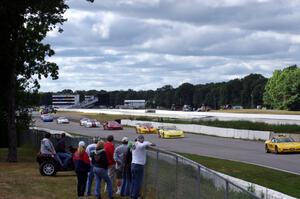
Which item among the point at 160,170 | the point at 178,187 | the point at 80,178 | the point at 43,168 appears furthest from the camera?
the point at 43,168

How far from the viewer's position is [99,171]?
601 inches

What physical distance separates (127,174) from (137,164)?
122 centimetres

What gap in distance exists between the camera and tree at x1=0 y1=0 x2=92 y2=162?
29250 millimetres

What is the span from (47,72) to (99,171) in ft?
76.3

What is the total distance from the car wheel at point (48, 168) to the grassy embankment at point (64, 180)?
220 mm

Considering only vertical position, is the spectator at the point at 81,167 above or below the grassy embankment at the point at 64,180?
above

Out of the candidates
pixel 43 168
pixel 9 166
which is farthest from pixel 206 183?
pixel 9 166

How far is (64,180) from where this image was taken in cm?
2086

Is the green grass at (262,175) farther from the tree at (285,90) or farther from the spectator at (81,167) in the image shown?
the tree at (285,90)

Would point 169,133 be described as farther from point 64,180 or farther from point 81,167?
point 81,167

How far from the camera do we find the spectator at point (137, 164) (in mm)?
14719

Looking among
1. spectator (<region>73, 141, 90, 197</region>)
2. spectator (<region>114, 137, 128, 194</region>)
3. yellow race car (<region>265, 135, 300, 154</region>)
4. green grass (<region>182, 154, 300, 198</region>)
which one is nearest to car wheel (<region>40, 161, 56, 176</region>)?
spectator (<region>114, 137, 128, 194</region>)

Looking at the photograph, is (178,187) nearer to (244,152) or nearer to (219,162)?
(219,162)

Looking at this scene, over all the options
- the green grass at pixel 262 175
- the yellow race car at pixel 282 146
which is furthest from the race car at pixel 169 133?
the green grass at pixel 262 175
